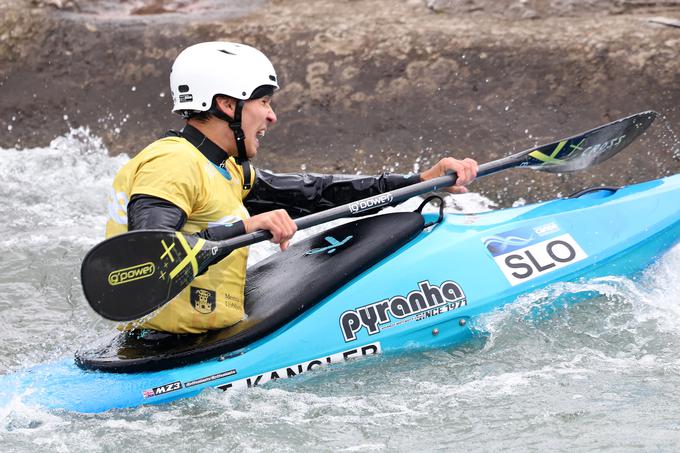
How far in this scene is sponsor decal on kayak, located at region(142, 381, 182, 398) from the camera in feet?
13.3

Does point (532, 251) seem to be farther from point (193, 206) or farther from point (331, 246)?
point (193, 206)

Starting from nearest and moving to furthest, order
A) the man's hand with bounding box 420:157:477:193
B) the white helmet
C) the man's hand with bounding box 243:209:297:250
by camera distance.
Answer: the man's hand with bounding box 243:209:297:250, the white helmet, the man's hand with bounding box 420:157:477:193

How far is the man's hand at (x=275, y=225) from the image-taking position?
3.88 metres

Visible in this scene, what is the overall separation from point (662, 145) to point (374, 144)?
6.52 feet

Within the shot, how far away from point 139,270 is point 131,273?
3cm

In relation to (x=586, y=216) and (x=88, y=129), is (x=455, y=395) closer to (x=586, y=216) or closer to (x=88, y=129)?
(x=586, y=216)

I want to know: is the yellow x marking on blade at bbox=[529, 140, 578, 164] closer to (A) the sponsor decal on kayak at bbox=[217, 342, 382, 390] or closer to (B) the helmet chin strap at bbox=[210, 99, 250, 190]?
(A) the sponsor decal on kayak at bbox=[217, 342, 382, 390]

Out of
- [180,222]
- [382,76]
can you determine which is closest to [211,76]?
[180,222]

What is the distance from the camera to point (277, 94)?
7.95 m

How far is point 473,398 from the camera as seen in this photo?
4.03 meters

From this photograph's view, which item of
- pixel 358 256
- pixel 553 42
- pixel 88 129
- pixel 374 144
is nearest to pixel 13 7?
pixel 88 129

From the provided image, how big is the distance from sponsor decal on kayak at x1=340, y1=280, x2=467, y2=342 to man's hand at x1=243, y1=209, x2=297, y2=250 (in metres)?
0.52

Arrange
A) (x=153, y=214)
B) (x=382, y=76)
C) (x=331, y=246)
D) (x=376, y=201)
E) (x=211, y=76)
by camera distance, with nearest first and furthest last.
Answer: (x=153, y=214) < (x=211, y=76) < (x=376, y=201) < (x=331, y=246) < (x=382, y=76)

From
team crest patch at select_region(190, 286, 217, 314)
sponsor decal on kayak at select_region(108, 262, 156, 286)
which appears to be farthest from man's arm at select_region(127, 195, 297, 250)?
team crest patch at select_region(190, 286, 217, 314)
